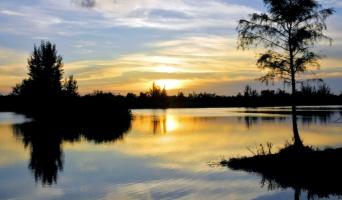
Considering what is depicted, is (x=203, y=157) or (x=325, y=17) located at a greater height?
(x=325, y=17)

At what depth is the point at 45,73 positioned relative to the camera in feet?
306

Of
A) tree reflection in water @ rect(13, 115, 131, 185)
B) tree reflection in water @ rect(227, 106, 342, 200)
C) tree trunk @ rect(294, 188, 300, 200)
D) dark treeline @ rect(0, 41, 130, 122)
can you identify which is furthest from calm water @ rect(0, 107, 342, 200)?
dark treeline @ rect(0, 41, 130, 122)

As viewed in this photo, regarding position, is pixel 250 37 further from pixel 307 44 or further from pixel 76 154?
→ pixel 76 154

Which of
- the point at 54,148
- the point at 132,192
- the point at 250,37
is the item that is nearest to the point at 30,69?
the point at 54,148

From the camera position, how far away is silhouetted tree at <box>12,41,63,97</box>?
91762 mm

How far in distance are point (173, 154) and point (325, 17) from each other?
1272 centimetres

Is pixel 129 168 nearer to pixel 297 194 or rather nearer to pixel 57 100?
pixel 297 194

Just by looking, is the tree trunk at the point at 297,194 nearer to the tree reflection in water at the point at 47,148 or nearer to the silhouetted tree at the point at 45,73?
the tree reflection in water at the point at 47,148

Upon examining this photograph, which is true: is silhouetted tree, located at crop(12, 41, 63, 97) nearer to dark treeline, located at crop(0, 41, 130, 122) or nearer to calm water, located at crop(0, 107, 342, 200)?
dark treeline, located at crop(0, 41, 130, 122)

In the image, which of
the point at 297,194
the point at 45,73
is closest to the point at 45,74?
the point at 45,73

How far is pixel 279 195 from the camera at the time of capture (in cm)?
1778

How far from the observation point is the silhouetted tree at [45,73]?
91.8 metres

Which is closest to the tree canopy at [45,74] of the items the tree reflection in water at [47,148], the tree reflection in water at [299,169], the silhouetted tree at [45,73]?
the silhouetted tree at [45,73]

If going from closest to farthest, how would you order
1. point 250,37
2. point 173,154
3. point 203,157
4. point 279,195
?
1. point 279,195
2. point 250,37
3. point 203,157
4. point 173,154
